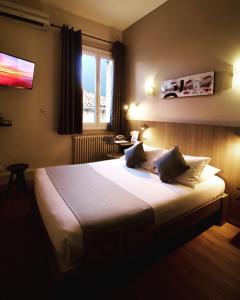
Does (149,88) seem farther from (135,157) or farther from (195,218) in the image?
(195,218)

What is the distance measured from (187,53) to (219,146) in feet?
4.87

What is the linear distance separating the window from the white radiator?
305 mm

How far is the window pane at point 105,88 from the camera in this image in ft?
13.6

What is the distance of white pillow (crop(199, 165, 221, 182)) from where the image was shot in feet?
7.35

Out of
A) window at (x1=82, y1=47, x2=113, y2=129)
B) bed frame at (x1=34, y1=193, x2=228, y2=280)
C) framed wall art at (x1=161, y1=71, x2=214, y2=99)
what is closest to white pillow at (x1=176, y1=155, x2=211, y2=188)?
bed frame at (x1=34, y1=193, x2=228, y2=280)

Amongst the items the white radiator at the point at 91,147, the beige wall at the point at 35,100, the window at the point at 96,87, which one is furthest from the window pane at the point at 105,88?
the beige wall at the point at 35,100

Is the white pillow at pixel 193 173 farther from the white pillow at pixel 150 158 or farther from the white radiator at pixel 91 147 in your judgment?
the white radiator at pixel 91 147

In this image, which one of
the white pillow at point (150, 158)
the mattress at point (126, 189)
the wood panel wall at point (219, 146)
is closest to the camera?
the mattress at point (126, 189)

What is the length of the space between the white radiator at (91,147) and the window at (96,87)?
31 cm

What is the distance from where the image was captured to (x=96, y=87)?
4.03 m

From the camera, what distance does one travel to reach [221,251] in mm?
1876

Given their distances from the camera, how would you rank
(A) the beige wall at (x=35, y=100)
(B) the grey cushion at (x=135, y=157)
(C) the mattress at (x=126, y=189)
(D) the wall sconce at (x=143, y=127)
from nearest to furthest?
(C) the mattress at (x=126, y=189), (B) the grey cushion at (x=135, y=157), (A) the beige wall at (x=35, y=100), (D) the wall sconce at (x=143, y=127)

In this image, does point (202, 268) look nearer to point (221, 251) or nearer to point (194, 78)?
point (221, 251)

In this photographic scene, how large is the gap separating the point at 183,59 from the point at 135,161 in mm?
1735
